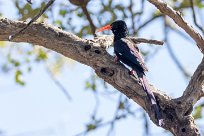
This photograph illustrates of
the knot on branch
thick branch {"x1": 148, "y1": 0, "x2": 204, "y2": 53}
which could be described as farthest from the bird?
thick branch {"x1": 148, "y1": 0, "x2": 204, "y2": 53}

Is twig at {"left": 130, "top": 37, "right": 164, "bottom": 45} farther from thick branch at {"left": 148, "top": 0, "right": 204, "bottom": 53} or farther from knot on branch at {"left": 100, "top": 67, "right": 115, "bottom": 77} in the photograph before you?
knot on branch at {"left": 100, "top": 67, "right": 115, "bottom": 77}

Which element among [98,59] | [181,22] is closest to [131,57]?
[98,59]

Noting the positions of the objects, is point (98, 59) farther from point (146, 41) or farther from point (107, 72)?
point (146, 41)

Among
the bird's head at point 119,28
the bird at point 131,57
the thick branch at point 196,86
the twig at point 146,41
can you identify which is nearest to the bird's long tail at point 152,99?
the bird at point 131,57

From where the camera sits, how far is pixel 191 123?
4.71 m

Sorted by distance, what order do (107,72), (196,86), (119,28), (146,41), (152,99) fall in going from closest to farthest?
(152,99), (196,86), (107,72), (146,41), (119,28)

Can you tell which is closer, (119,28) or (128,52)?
(128,52)

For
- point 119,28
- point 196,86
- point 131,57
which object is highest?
point 119,28

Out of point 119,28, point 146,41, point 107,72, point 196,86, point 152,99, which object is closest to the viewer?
point 152,99

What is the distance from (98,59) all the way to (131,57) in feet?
2.52

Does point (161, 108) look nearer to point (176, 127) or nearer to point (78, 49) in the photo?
point (176, 127)

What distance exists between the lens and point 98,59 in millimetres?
5090

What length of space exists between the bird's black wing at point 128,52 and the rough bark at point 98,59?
55cm

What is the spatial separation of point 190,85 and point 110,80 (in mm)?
680
